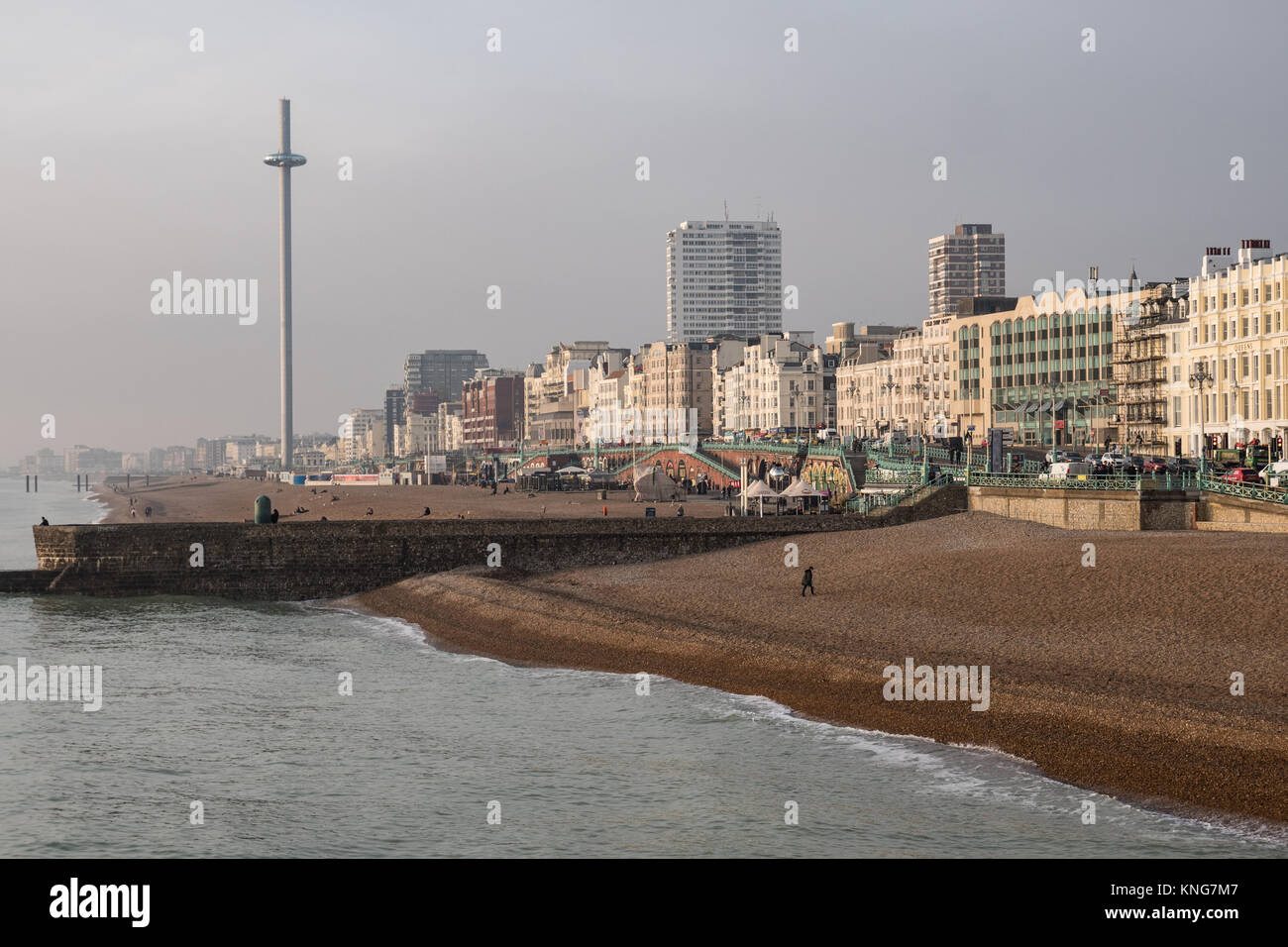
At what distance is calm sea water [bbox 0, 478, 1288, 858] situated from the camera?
79.3ft

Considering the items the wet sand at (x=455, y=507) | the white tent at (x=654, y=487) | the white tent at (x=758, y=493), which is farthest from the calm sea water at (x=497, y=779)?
the white tent at (x=654, y=487)

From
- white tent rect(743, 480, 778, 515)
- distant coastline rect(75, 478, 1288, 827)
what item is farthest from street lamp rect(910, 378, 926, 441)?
distant coastline rect(75, 478, 1288, 827)

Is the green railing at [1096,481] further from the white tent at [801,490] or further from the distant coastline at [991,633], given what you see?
the white tent at [801,490]

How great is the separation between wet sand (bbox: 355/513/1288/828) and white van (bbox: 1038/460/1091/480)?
3.78 metres

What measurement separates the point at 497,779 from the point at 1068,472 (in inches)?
1722

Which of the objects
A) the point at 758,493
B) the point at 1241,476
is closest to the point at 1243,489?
the point at 1241,476

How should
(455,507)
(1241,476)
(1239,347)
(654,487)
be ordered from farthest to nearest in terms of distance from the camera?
(455,507)
(654,487)
(1239,347)
(1241,476)

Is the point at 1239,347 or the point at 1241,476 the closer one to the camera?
the point at 1241,476

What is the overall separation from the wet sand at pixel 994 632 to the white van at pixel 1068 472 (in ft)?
12.4

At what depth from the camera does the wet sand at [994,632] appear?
26531mm

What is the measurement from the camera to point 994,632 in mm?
39125

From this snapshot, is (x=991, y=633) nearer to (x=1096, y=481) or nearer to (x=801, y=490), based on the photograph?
(x=1096, y=481)
